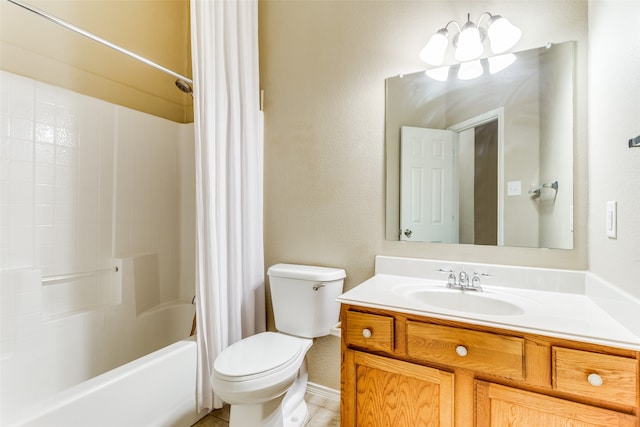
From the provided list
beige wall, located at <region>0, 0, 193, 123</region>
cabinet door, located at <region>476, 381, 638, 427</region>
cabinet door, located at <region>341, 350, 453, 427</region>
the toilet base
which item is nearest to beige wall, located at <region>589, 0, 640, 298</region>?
cabinet door, located at <region>476, 381, 638, 427</region>

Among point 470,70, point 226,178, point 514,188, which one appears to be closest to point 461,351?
point 514,188

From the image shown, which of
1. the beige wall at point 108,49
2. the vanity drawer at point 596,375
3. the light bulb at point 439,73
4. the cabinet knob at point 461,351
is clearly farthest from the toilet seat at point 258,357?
the beige wall at point 108,49

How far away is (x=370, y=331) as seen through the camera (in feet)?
3.95

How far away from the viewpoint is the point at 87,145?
188 centimetres

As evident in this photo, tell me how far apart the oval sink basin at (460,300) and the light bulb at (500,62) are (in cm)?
104

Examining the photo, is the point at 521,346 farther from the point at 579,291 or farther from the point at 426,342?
the point at 579,291

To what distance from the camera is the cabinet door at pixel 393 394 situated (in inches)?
42.6

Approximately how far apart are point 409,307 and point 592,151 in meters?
0.99

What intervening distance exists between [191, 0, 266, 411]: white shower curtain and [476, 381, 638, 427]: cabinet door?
1.22m

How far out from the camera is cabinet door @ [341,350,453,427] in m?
1.08

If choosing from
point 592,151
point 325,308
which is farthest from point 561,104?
point 325,308

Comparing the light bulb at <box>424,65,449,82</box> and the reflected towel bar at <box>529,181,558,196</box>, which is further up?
the light bulb at <box>424,65,449,82</box>

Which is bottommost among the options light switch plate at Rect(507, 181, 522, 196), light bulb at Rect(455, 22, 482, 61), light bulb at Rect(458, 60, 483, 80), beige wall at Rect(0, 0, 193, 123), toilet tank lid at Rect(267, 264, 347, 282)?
toilet tank lid at Rect(267, 264, 347, 282)

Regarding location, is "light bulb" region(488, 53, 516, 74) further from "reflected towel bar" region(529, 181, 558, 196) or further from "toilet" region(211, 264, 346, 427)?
"toilet" region(211, 264, 346, 427)
